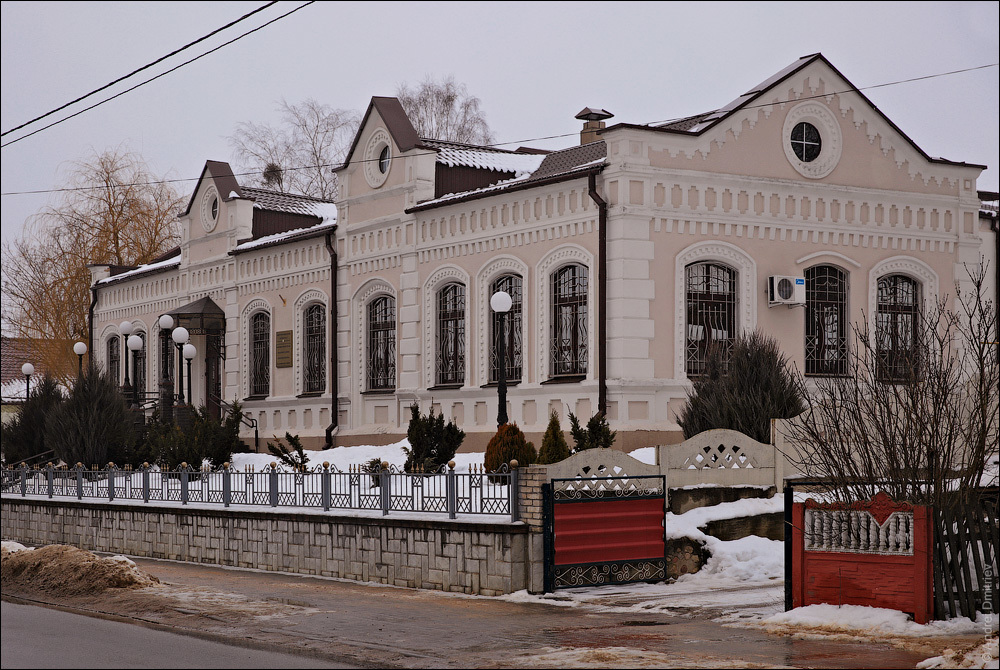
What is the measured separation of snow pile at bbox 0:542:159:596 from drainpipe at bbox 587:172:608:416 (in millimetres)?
9175

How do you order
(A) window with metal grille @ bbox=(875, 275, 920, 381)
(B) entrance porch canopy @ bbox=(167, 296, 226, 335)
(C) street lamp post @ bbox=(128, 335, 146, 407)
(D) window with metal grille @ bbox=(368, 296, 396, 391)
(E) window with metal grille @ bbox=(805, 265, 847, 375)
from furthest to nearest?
(B) entrance porch canopy @ bbox=(167, 296, 226, 335)
(C) street lamp post @ bbox=(128, 335, 146, 407)
(D) window with metal grille @ bbox=(368, 296, 396, 391)
(A) window with metal grille @ bbox=(875, 275, 920, 381)
(E) window with metal grille @ bbox=(805, 265, 847, 375)

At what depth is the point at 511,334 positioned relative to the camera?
24.6 meters

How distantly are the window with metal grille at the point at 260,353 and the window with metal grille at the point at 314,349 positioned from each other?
5.17 ft

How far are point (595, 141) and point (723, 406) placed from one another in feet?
29.6

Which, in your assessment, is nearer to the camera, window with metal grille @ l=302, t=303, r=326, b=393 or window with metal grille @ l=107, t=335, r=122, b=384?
window with metal grille @ l=302, t=303, r=326, b=393

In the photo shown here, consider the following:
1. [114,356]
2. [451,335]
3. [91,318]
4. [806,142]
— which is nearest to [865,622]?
[806,142]

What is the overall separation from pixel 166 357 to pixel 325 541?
21167 mm

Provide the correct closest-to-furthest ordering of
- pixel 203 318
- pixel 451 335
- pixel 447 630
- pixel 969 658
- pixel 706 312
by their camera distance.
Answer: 1. pixel 969 658
2. pixel 447 630
3. pixel 706 312
4. pixel 451 335
5. pixel 203 318

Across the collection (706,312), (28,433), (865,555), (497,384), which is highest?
(706,312)

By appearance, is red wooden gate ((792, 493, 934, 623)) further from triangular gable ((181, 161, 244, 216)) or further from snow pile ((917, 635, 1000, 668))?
triangular gable ((181, 161, 244, 216))

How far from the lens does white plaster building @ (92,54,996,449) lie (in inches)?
875

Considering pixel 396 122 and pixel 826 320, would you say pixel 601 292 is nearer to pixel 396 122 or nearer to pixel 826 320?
pixel 826 320

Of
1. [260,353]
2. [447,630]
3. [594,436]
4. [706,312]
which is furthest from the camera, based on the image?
[260,353]

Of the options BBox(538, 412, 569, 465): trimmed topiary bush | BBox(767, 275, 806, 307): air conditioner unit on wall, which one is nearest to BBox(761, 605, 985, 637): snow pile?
BBox(538, 412, 569, 465): trimmed topiary bush
